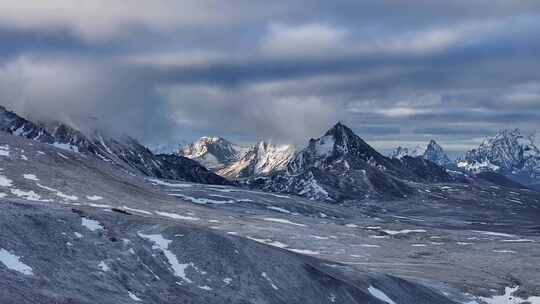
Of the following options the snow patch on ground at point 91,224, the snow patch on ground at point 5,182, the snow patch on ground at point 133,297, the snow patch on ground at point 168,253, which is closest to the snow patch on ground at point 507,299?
the snow patch on ground at point 168,253

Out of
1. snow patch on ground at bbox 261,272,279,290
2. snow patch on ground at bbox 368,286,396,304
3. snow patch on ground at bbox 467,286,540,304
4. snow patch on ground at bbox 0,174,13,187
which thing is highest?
snow patch on ground at bbox 0,174,13,187

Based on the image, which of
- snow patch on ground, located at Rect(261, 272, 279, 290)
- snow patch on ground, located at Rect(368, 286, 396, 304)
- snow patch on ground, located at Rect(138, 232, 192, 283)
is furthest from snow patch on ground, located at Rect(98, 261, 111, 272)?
snow patch on ground, located at Rect(368, 286, 396, 304)

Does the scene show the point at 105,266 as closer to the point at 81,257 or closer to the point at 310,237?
the point at 81,257

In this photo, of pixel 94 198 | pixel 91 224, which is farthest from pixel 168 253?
pixel 94 198

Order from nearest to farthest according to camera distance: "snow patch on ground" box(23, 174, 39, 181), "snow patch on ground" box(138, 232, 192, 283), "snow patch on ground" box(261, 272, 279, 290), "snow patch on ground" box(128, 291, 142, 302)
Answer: "snow patch on ground" box(128, 291, 142, 302)
"snow patch on ground" box(138, 232, 192, 283)
"snow patch on ground" box(261, 272, 279, 290)
"snow patch on ground" box(23, 174, 39, 181)

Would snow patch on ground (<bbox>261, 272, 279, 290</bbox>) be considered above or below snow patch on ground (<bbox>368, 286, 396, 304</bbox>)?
above

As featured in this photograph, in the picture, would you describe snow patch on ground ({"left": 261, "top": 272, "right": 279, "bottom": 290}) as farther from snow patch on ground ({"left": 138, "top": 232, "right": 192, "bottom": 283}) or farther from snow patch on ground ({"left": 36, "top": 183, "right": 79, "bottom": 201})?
snow patch on ground ({"left": 36, "top": 183, "right": 79, "bottom": 201})

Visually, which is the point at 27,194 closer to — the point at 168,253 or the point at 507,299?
the point at 168,253

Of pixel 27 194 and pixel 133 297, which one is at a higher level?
pixel 27 194

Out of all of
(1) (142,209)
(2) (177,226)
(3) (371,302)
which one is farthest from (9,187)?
(3) (371,302)
